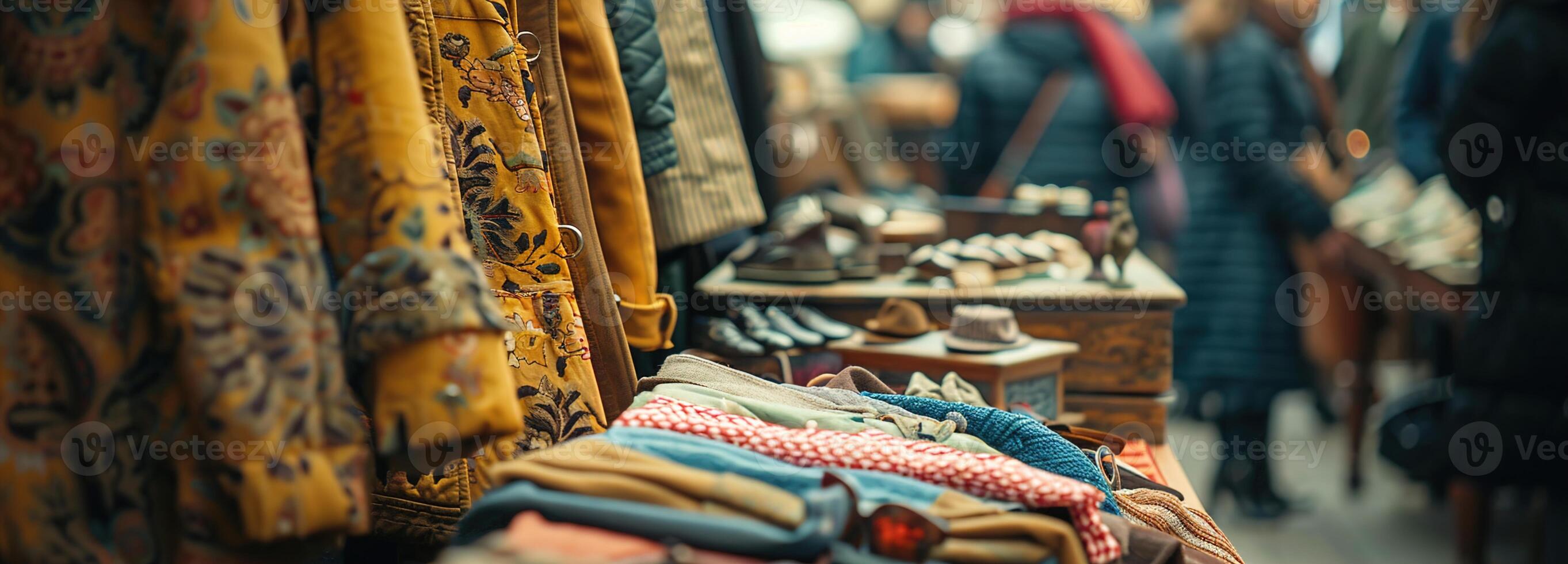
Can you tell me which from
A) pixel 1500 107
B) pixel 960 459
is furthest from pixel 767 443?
pixel 1500 107

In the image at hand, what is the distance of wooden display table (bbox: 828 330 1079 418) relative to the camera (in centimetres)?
181

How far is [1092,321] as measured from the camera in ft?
6.78

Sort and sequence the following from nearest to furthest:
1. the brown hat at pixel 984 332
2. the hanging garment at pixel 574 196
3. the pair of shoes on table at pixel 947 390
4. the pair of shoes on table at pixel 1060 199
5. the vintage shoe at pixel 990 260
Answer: the hanging garment at pixel 574 196, the pair of shoes on table at pixel 947 390, the brown hat at pixel 984 332, the vintage shoe at pixel 990 260, the pair of shoes on table at pixel 1060 199

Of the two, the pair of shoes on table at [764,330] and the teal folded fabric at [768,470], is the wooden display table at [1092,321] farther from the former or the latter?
the teal folded fabric at [768,470]

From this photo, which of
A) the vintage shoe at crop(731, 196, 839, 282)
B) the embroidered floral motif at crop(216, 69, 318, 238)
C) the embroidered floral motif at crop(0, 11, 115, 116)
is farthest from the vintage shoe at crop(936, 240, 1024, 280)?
the embroidered floral motif at crop(0, 11, 115, 116)

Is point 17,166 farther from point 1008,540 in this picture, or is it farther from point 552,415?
point 1008,540

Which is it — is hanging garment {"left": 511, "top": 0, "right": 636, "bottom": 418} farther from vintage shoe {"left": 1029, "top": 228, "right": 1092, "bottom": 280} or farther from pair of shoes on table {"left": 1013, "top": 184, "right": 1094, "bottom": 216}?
pair of shoes on table {"left": 1013, "top": 184, "right": 1094, "bottom": 216}

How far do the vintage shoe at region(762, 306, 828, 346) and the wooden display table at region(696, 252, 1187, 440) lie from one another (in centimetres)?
12

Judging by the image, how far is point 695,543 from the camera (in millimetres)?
877

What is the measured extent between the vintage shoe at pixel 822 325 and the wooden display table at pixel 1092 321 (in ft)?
0.18

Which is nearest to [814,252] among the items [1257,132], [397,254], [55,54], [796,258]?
[796,258]

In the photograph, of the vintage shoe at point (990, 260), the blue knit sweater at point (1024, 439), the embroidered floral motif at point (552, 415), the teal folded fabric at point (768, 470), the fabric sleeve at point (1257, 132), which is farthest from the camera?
the fabric sleeve at point (1257, 132)

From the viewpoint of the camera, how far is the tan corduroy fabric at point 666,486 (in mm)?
906

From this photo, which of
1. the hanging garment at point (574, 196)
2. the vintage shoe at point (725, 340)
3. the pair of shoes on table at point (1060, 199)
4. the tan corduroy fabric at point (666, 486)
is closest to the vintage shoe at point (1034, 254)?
the pair of shoes on table at point (1060, 199)
